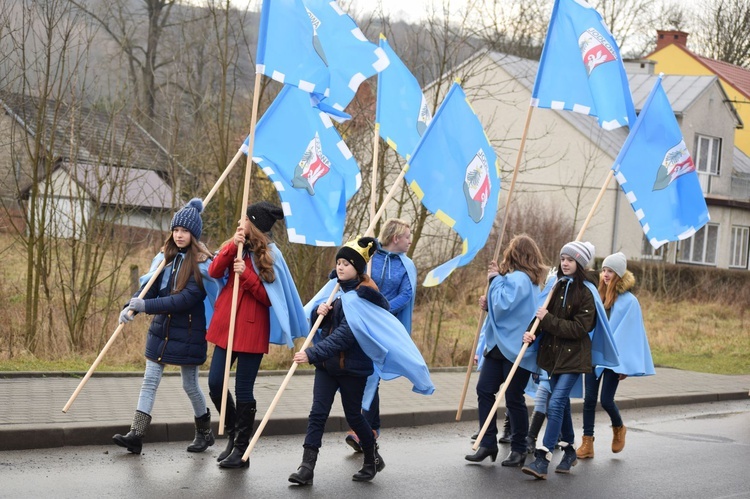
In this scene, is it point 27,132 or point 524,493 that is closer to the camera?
point 524,493

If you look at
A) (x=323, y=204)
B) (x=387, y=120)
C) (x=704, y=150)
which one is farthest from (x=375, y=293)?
(x=704, y=150)

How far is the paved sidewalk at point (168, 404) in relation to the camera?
821 cm

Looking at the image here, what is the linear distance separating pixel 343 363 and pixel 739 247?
41.1m

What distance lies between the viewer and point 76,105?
13594 millimetres

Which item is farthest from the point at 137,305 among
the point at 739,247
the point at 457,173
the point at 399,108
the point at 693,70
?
the point at 693,70

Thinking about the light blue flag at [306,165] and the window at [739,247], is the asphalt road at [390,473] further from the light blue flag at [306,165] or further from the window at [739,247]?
the window at [739,247]

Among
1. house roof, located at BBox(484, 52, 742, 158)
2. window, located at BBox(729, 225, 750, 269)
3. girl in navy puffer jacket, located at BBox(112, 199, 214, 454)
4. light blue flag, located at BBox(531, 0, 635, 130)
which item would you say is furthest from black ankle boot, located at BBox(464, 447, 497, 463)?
window, located at BBox(729, 225, 750, 269)

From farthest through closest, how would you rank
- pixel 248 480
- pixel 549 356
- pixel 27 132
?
pixel 27 132
pixel 549 356
pixel 248 480

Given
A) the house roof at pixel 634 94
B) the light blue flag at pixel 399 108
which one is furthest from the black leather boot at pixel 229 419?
the house roof at pixel 634 94

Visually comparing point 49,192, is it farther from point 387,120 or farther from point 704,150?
point 704,150

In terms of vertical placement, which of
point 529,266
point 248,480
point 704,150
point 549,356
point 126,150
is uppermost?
point 704,150

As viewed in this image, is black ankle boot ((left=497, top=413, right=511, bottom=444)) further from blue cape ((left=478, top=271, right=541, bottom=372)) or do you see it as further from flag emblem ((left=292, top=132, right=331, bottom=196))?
flag emblem ((left=292, top=132, right=331, bottom=196))

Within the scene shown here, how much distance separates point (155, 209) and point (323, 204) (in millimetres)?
8053

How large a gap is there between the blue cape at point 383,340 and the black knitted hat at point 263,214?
0.75m
